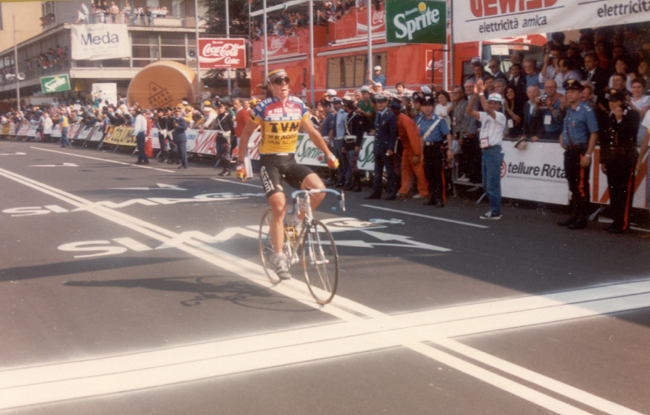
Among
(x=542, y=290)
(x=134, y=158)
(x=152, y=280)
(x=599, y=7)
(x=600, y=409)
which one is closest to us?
(x=600, y=409)

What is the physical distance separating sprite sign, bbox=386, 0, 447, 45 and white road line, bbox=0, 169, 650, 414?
403 inches

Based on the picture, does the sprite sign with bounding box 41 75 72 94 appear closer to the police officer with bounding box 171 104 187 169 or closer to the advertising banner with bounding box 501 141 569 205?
the police officer with bounding box 171 104 187 169

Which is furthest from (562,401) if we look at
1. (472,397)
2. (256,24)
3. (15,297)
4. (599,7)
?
(256,24)

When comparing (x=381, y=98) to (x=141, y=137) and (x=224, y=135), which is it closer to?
(x=224, y=135)

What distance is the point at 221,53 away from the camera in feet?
114

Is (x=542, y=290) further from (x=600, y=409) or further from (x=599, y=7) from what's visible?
(x=599, y=7)

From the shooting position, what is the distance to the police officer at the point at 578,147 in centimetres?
955

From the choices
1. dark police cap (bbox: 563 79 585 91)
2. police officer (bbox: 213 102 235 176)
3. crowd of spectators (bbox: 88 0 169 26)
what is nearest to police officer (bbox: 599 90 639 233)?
dark police cap (bbox: 563 79 585 91)

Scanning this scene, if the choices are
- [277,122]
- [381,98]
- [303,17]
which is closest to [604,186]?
[381,98]

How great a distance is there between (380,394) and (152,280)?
3620mm

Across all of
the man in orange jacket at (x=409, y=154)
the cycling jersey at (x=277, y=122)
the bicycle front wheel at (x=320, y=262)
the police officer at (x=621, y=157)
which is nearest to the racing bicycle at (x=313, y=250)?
Result: the bicycle front wheel at (x=320, y=262)

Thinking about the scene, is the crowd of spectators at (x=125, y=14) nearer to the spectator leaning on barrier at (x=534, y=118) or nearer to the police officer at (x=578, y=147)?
the spectator leaning on barrier at (x=534, y=118)

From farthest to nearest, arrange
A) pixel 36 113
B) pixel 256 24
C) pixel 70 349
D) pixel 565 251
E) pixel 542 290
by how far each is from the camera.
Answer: pixel 36 113 → pixel 256 24 → pixel 565 251 → pixel 542 290 → pixel 70 349

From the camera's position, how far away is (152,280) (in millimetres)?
6992
